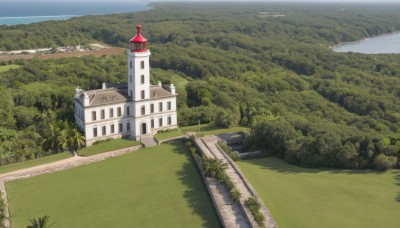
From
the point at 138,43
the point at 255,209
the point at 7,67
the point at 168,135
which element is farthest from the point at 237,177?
the point at 7,67

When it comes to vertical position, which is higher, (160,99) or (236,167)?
(160,99)

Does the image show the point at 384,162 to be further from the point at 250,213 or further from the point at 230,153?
the point at 250,213

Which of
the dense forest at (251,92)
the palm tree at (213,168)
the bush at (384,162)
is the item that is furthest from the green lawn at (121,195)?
the bush at (384,162)

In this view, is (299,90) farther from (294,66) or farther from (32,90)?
(32,90)

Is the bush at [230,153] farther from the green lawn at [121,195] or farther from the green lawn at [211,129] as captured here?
the green lawn at [211,129]

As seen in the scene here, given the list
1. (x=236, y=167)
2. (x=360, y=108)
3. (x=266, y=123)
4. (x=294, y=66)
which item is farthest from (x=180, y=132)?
(x=294, y=66)

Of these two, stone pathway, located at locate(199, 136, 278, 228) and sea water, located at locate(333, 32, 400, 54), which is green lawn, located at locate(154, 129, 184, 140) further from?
sea water, located at locate(333, 32, 400, 54)
